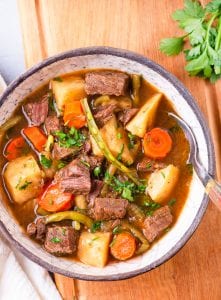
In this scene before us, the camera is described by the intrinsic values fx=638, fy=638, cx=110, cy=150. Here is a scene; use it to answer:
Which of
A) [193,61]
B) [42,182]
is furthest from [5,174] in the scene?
[193,61]

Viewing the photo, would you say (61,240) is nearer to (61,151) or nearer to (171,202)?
(61,151)

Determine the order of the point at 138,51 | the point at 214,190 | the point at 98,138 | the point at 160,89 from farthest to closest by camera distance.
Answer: the point at 138,51
the point at 160,89
the point at 98,138
the point at 214,190

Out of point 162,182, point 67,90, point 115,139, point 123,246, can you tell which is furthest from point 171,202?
point 67,90

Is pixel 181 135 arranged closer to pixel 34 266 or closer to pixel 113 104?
pixel 113 104

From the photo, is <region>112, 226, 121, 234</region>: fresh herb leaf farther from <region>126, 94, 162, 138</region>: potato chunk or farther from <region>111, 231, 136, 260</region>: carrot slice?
<region>126, 94, 162, 138</region>: potato chunk

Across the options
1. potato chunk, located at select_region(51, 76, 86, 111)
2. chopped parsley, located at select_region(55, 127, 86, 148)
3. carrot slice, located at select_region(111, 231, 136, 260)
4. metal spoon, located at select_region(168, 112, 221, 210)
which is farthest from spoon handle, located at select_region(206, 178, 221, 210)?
potato chunk, located at select_region(51, 76, 86, 111)

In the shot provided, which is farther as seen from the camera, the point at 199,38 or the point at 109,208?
the point at 199,38
